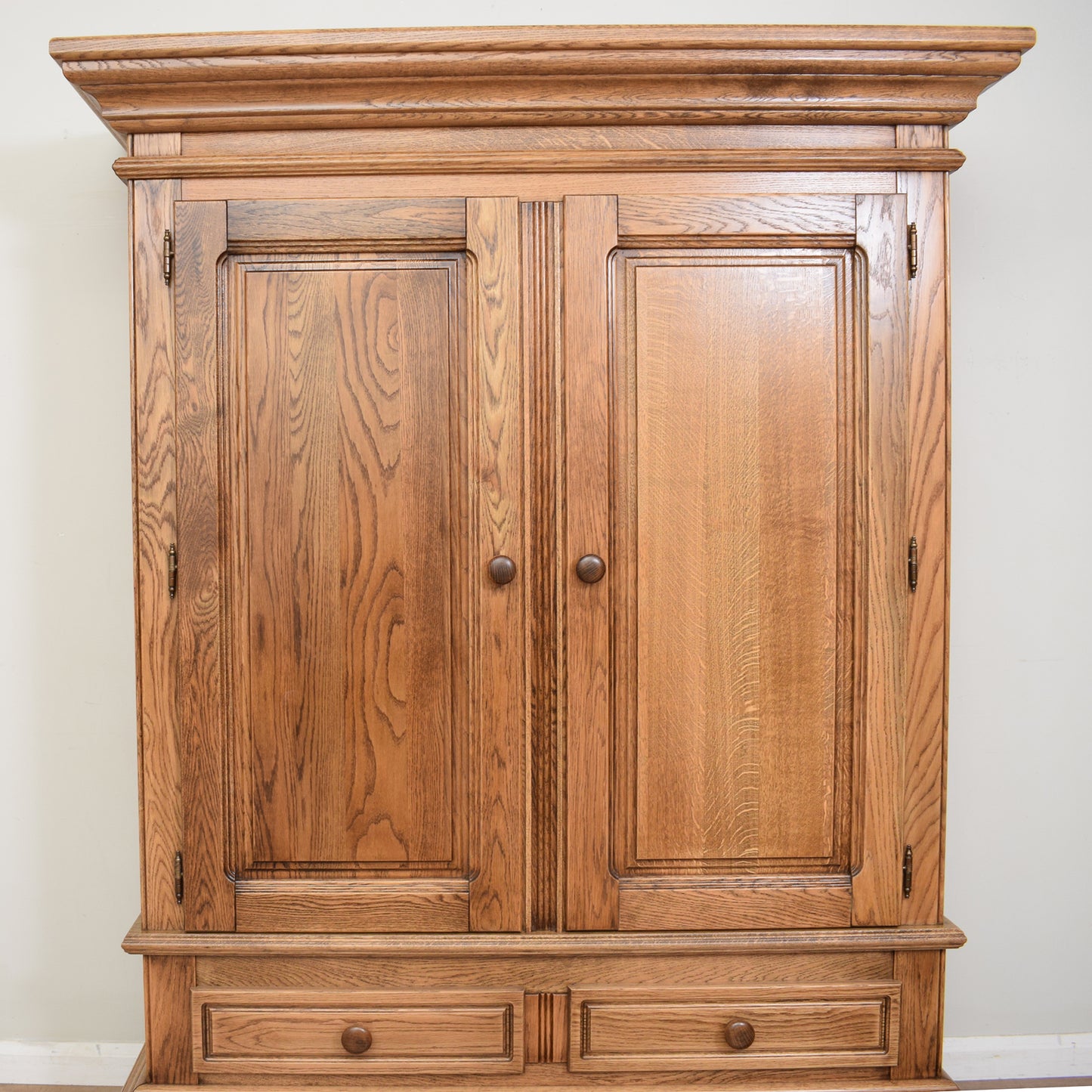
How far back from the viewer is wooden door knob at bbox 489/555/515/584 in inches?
52.7

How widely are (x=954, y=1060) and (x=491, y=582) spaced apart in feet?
5.53

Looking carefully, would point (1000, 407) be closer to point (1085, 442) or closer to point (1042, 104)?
point (1085, 442)

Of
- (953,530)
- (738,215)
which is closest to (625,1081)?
(953,530)

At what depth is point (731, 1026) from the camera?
1.37 m

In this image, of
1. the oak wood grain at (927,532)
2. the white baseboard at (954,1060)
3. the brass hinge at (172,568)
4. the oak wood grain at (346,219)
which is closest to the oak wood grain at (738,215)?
the oak wood grain at (927,532)

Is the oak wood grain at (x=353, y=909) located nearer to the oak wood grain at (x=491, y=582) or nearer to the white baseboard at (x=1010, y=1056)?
the oak wood grain at (x=491, y=582)

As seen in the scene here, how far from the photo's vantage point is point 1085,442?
184 cm

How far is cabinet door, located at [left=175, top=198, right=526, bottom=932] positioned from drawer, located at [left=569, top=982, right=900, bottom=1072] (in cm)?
23

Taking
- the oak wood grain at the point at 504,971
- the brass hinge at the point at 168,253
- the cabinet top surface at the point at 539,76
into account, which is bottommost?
the oak wood grain at the point at 504,971

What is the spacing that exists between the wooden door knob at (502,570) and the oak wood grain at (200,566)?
1.58ft

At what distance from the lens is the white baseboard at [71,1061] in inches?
72.7

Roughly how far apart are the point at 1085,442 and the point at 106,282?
2.33 meters

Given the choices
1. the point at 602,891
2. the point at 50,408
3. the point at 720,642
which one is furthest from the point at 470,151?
the point at 602,891

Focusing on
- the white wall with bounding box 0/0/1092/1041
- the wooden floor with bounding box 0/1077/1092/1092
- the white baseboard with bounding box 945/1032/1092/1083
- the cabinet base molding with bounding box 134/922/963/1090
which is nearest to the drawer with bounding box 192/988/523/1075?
the cabinet base molding with bounding box 134/922/963/1090
